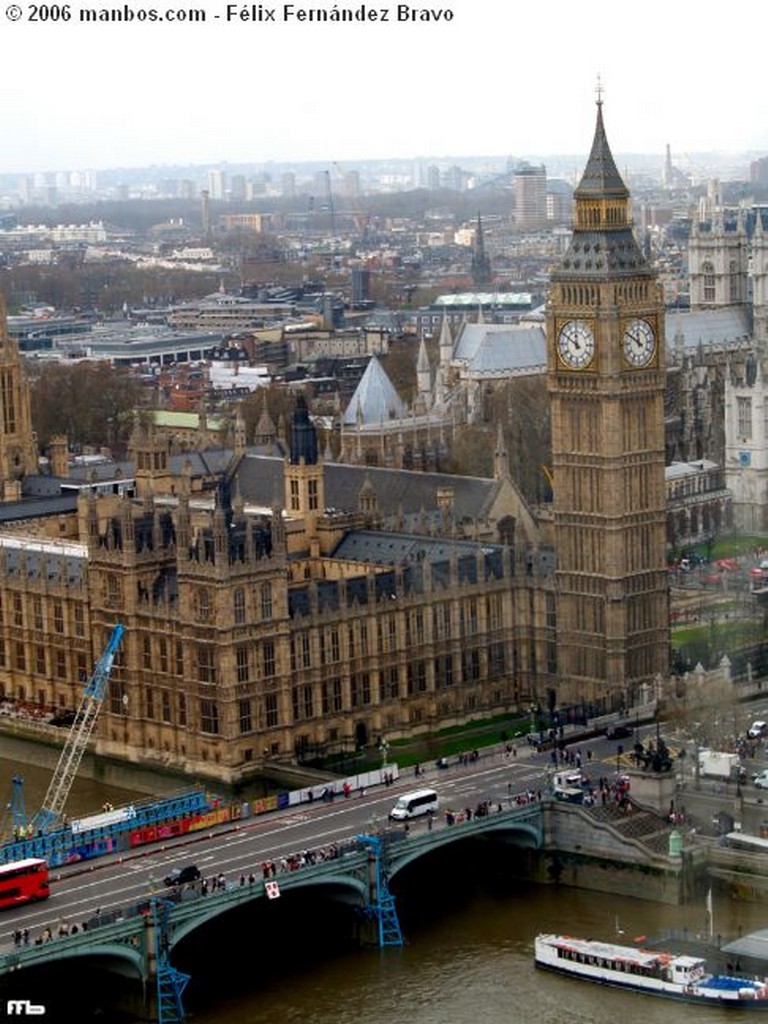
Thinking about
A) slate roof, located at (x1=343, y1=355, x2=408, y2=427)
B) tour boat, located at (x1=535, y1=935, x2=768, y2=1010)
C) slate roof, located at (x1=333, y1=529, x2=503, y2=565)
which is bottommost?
tour boat, located at (x1=535, y1=935, x2=768, y2=1010)

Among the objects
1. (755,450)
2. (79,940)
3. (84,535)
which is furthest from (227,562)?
(755,450)

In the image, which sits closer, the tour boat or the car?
the tour boat

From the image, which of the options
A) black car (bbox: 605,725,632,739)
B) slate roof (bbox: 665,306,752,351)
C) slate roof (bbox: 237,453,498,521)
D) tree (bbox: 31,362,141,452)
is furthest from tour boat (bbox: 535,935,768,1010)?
tree (bbox: 31,362,141,452)

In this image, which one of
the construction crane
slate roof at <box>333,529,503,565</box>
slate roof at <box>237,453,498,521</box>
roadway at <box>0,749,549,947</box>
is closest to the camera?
roadway at <box>0,749,549,947</box>

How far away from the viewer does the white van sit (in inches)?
2591

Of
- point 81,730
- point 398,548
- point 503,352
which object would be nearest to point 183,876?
point 81,730

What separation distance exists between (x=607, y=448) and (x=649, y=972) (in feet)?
73.1

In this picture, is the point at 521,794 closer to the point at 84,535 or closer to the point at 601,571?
the point at 601,571

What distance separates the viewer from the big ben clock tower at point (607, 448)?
251 ft

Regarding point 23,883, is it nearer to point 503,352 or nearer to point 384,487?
point 384,487

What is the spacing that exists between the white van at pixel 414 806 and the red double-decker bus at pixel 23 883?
366 inches

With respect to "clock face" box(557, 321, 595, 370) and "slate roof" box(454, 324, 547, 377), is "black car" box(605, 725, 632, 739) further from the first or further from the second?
"slate roof" box(454, 324, 547, 377)

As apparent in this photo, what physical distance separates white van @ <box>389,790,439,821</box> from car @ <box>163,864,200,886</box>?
6191 millimetres

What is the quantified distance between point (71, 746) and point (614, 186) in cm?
2134
